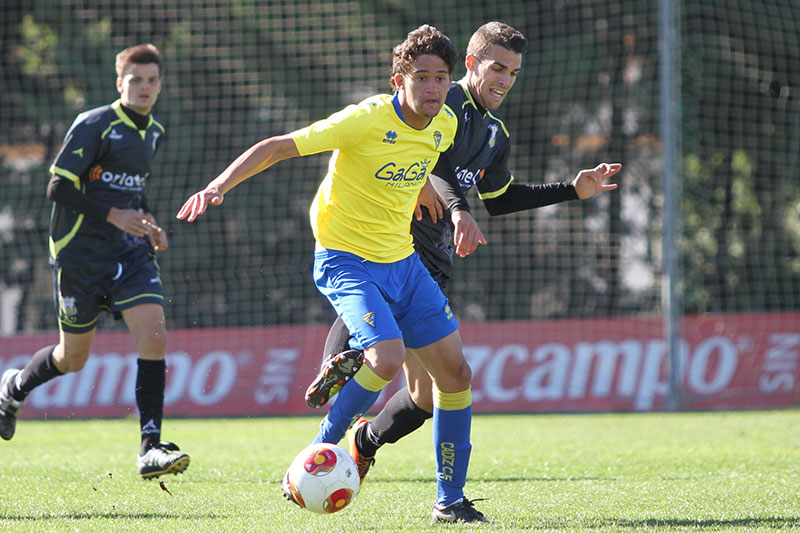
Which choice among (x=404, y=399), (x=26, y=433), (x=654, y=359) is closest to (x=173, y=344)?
(x=26, y=433)

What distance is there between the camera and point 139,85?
5.77m

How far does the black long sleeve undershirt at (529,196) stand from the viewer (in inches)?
185

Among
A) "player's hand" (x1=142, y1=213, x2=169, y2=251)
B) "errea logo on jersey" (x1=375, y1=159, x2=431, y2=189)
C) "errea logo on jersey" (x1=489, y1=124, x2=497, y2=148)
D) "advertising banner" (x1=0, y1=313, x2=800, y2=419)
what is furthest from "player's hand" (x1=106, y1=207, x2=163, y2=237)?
"advertising banner" (x1=0, y1=313, x2=800, y2=419)

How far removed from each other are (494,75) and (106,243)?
254 centimetres

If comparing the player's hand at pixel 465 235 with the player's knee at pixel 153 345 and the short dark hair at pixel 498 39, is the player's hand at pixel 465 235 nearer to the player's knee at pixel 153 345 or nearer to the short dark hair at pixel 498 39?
the short dark hair at pixel 498 39

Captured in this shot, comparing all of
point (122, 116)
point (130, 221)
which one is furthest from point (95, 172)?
point (130, 221)

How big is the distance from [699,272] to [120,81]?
1023cm

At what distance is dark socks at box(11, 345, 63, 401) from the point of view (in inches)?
233

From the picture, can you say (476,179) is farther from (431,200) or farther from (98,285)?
(98,285)

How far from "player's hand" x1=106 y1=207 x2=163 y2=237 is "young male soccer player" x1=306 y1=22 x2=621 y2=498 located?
61.3 inches

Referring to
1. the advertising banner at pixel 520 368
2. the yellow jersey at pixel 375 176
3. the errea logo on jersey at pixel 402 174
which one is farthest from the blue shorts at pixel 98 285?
the advertising banner at pixel 520 368

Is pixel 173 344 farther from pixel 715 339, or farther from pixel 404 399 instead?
pixel 404 399

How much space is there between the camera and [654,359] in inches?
434

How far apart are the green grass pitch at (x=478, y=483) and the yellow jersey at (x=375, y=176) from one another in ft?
3.76
